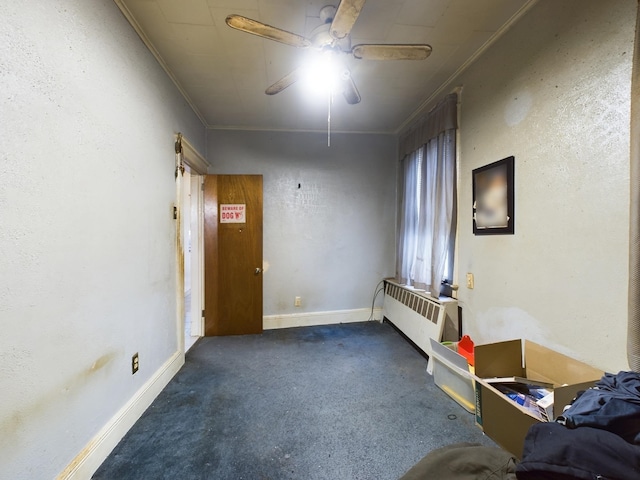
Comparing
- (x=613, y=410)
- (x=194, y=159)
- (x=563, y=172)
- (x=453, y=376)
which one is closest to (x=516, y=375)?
(x=453, y=376)

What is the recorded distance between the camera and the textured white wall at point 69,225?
99 centimetres

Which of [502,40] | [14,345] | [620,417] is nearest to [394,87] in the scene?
[502,40]

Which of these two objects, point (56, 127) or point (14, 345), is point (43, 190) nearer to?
point (56, 127)

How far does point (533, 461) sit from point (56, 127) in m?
2.02

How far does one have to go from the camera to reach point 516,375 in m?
1.73

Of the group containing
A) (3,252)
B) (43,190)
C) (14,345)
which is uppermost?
(43,190)

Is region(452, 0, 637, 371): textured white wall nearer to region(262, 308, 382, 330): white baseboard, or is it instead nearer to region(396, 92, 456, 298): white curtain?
region(396, 92, 456, 298): white curtain

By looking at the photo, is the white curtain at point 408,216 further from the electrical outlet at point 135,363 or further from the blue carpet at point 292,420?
the electrical outlet at point 135,363

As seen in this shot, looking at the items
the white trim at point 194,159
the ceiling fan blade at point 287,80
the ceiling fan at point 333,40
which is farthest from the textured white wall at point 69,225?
the ceiling fan blade at point 287,80

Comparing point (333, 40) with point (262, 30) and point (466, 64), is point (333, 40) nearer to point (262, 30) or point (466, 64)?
point (262, 30)

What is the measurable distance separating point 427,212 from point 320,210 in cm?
138

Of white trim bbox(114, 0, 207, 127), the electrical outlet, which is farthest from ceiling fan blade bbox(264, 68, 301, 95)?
the electrical outlet

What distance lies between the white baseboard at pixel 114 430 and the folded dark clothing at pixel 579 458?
1796mm

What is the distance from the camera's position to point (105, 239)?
1477 mm
